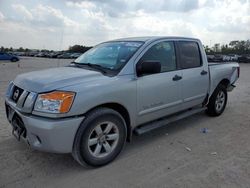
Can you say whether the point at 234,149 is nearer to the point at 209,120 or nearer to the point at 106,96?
the point at 209,120

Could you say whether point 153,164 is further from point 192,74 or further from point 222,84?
point 222,84

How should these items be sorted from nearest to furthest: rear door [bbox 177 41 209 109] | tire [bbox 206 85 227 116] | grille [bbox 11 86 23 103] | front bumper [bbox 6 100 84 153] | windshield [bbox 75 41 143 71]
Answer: front bumper [bbox 6 100 84 153] → grille [bbox 11 86 23 103] → windshield [bbox 75 41 143 71] → rear door [bbox 177 41 209 109] → tire [bbox 206 85 227 116]

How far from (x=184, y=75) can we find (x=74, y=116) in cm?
241

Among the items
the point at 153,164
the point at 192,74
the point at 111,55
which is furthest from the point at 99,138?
the point at 192,74

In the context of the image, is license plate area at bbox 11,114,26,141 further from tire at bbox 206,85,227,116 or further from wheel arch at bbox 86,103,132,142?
tire at bbox 206,85,227,116

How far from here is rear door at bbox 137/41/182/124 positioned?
13.3ft

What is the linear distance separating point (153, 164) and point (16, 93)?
2176 millimetres

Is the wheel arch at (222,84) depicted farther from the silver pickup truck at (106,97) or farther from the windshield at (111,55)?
the windshield at (111,55)

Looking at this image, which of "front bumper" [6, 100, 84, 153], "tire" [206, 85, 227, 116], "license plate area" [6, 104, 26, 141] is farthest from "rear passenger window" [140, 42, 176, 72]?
"license plate area" [6, 104, 26, 141]

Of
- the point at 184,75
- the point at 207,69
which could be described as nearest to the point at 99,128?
the point at 184,75

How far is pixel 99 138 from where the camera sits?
3.60 meters

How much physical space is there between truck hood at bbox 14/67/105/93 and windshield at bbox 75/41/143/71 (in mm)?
396

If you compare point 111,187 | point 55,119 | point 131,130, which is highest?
point 55,119

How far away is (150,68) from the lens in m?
3.94
